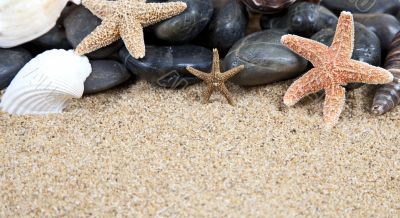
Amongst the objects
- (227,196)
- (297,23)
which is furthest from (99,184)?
(297,23)

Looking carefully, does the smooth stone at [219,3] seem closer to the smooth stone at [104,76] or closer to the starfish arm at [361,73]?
the smooth stone at [104,76]

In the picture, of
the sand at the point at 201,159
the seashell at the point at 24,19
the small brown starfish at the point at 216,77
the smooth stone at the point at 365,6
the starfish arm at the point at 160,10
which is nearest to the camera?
the sand at the point at 201,159

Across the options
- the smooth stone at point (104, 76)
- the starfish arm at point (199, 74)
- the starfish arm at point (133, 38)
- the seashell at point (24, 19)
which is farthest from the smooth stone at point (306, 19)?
the seashell at point (24, 19)

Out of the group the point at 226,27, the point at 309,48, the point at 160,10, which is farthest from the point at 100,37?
the point at 309,48

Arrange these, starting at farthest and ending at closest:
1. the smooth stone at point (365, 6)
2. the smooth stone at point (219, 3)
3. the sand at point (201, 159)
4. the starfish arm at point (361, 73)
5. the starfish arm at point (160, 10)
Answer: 1. the smooth stone at point (365, 6)
2. the smooth stone at point (219, 3)
3. the starfish arm at point (160, 10)
4. the starfish arm at point (361, 73)
5. the sand at point (201, 159)

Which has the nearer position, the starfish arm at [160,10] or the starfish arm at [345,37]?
the starfish arm at [345,37]

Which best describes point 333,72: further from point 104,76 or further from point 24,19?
point 24,19
